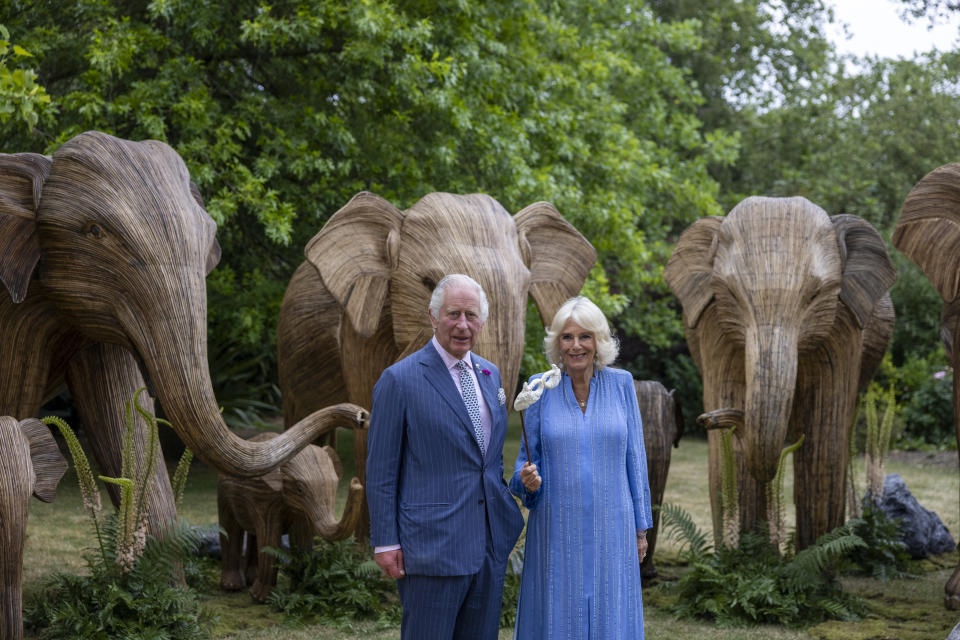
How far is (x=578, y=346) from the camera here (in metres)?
4.14

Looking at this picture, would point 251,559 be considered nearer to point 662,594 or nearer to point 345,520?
point 345,520

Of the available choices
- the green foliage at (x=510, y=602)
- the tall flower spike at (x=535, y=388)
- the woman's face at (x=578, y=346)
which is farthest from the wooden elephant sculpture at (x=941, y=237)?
the tall flower spike at (x=535, y=388)

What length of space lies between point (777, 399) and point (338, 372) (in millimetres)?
3265

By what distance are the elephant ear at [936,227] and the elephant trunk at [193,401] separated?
418 cm

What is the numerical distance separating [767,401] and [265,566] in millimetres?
3138

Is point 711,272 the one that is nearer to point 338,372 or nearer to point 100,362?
point 338,372

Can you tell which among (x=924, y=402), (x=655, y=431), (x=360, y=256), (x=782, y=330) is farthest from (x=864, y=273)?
(x=924, y=402)

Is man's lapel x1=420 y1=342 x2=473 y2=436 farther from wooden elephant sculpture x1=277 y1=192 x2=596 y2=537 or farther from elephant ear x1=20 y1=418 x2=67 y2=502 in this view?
elephant ear x1=20 y1=418 x2=67 y2=502

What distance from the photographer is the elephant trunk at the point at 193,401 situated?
4.88 meters

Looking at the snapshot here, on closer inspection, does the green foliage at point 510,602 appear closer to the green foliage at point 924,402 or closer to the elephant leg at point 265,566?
the elephant leg at point 265,566

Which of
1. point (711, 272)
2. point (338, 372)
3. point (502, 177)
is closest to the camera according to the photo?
point (711, 272)

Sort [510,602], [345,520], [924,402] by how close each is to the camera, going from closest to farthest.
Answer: [345,520] < [510,602] < [924,402]

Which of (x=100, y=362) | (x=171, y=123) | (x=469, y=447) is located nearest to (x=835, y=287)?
(x=469, y=447)

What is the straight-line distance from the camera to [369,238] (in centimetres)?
627
